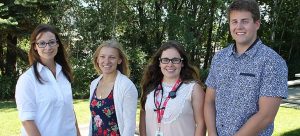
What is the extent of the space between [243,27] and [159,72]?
1141 mm

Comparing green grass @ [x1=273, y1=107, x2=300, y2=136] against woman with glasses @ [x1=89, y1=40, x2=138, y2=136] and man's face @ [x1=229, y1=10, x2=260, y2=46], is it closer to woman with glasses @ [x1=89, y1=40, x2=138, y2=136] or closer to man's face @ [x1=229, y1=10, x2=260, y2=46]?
woman with glasses @ [x1=89, y1=40, x2=138, y2=136]

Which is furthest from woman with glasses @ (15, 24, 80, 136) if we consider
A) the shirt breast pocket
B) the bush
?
the bush

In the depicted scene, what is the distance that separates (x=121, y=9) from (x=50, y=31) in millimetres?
14562

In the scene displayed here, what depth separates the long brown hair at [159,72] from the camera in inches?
143

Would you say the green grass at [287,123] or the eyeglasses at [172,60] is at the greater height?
the eyeglasses at [172,60]

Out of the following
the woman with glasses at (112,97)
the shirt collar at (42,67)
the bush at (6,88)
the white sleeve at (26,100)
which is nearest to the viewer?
the white sleeve at (26,100)

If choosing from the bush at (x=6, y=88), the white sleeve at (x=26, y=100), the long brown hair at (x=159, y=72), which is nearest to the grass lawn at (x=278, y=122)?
the long brown hair at (x=159, y=72)

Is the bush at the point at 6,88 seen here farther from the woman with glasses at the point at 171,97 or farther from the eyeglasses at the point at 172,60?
the eyeglasses at the point at 172,60

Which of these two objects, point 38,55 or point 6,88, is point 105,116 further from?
point 6,88

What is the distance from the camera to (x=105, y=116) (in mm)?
3592

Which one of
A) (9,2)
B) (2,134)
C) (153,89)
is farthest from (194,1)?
(153,89)

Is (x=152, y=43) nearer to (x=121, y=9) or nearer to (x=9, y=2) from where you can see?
(x=121, y=9)

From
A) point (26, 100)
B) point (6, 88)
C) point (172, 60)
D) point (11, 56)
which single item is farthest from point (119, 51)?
point (11, 56)

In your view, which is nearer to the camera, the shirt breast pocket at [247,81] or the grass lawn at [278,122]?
the shirt breast pocket at [247,81]
